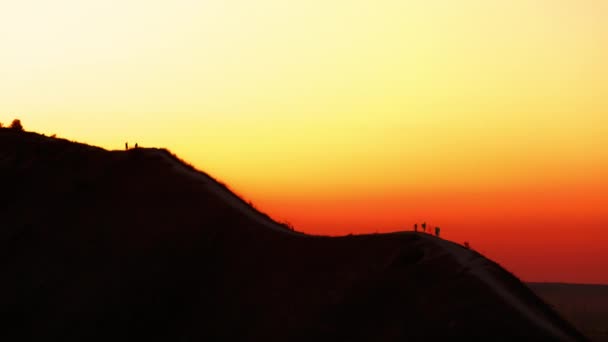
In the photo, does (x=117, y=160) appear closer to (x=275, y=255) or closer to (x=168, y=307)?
(x=168, y=307)

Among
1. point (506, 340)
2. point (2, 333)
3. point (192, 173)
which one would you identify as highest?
point (192, 173)

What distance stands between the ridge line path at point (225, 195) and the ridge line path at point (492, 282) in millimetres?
6649

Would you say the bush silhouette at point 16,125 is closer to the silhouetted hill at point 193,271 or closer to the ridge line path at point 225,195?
the silhouetted hill at point 193,271

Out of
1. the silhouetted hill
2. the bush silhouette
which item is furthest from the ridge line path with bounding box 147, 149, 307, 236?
the bush silhouette

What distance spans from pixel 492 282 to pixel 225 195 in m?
13.5

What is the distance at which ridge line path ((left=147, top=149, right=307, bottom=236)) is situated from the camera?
92.7 feet

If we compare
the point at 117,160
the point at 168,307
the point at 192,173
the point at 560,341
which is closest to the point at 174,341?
the point at 168,307

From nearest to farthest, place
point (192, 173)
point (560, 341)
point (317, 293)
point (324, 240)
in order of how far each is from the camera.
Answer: point (560, 341) < point (317, 293) < point (324, 240) < point (192, 173)

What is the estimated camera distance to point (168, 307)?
2748 cm

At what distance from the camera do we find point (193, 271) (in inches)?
1102

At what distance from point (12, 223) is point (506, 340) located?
21.7 m

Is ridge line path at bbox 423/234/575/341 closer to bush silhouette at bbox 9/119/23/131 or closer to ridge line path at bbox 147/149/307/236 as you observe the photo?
ridge line path at bbox 147/149/307/236

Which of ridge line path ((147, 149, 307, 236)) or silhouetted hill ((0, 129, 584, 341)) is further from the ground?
ridge line path ((147, 149, 307, 236))

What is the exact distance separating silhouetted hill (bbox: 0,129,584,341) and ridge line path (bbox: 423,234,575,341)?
0.16ft
